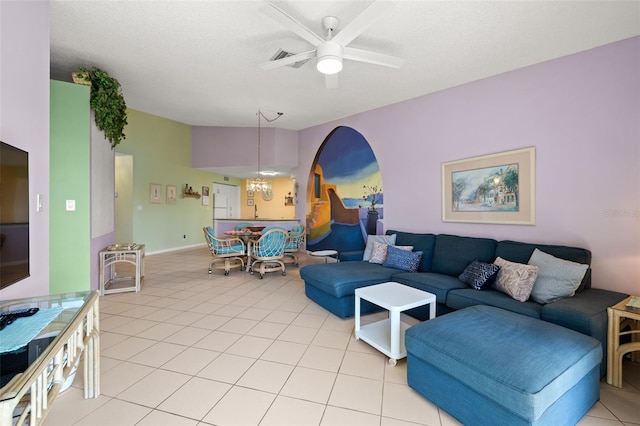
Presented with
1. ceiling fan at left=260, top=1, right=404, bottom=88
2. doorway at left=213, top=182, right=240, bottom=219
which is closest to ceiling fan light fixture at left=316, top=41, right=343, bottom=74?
ceiling fan at left=260, top=1, right=404, bottom=88

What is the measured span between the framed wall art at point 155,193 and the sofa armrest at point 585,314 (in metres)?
7.28

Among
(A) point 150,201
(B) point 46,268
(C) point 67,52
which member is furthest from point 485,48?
(A) point 150,201

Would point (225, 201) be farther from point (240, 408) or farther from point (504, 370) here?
point (504, 370)

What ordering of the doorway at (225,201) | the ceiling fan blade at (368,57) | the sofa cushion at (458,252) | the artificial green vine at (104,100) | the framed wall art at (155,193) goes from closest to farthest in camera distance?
the ceiling fan blade at (368,57) → the sofa cushion at (458,252) → the artificial green vine at (104,100) → the framed wall art at (155,193) → the doorway at (225,201)

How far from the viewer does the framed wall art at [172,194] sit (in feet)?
22.7

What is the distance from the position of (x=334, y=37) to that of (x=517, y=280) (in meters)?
2.58

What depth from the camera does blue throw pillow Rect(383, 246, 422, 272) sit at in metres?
3.40

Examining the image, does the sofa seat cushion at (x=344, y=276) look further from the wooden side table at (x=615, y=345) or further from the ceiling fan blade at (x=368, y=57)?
the ceiling fan blade at (x=368, y=57)

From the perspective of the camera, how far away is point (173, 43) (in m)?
2.84

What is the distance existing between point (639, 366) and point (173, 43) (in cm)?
503

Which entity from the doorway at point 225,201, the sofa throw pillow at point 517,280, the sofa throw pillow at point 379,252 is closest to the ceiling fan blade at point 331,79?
the sofa throw pillow at point 379,252

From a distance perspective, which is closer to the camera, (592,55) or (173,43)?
(592,55)

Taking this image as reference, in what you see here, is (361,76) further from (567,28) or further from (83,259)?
(83,259)

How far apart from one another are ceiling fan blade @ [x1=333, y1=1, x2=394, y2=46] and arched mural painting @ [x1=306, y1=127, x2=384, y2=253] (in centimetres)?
263
